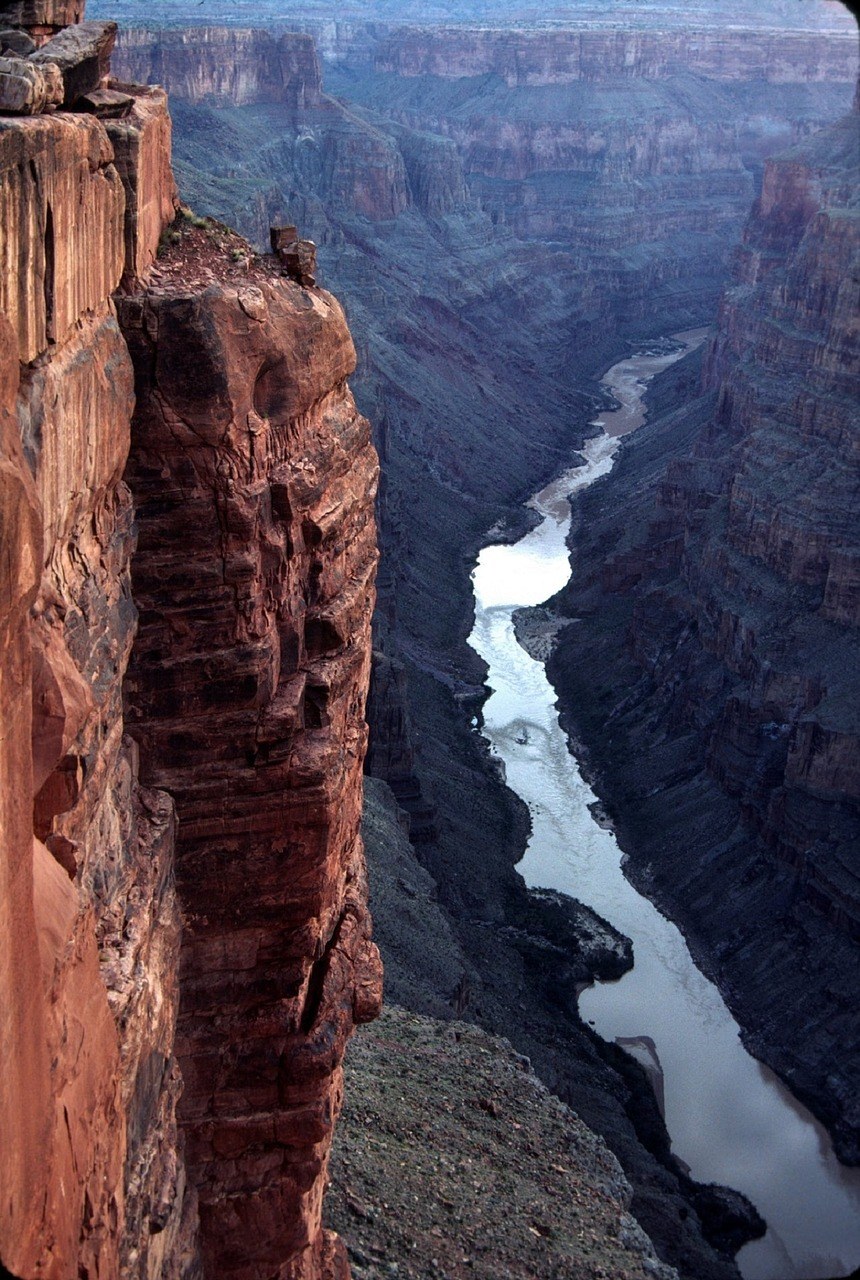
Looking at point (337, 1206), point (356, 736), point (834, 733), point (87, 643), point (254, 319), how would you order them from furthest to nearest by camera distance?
1. point (834, 733)
2. point (337, 1206)
3. point (356, 736)
4. point (254, 319)
5. point (87, 643)

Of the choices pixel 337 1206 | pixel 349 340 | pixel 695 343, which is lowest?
pixel 695 343

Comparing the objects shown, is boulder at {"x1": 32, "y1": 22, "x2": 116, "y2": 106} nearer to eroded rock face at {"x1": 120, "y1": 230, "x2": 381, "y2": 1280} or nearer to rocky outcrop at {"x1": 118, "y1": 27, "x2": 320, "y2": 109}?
eroded rock face at {"x1": 120, "y1": 230, "x2": 381, "y2": 1280}

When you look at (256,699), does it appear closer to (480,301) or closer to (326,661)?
(326,661)

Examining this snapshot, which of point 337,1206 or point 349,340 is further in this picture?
point 337,1206

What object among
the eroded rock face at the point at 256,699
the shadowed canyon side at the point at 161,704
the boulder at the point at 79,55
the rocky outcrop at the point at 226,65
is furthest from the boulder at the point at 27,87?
the rocky outcrop at the point at 226,65

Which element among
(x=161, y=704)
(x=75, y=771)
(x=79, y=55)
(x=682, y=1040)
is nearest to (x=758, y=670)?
(x=682, y=1040)

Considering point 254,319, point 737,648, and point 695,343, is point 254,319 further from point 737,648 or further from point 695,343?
point 695,343

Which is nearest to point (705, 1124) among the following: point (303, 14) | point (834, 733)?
point (834, 733)

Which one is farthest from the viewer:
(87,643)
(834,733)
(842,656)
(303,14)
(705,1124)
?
(303,14)
